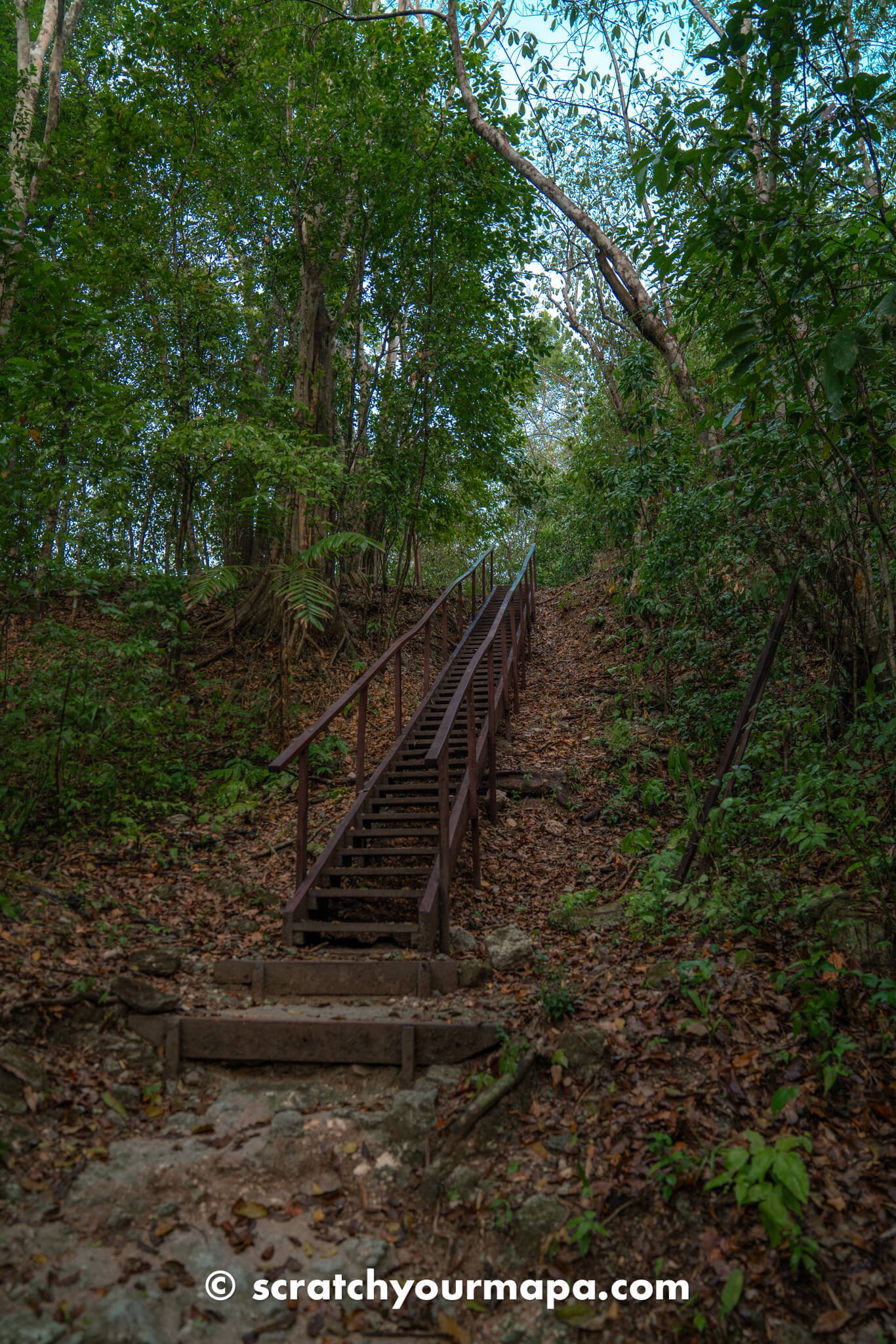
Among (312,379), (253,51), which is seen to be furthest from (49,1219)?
(253,51)

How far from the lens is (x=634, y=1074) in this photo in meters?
3.12

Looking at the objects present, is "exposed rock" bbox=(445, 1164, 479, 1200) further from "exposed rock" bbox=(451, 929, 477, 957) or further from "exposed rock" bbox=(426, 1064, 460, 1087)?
"exposed rock" bbox=(451, 929, 477, 957)

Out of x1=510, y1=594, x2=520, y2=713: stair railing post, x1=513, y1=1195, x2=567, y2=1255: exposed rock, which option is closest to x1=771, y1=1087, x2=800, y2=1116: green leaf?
x1=513, y1=1195, x2=567, y2=1255: exposed rock

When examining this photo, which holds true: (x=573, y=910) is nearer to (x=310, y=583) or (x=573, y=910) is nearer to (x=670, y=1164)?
(x=670, y=1164)

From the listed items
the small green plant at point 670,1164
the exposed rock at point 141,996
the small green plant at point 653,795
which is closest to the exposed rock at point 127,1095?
the exposed rock at point 141,996

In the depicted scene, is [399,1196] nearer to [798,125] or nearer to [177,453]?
[798,125]

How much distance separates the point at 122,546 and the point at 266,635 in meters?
3.05

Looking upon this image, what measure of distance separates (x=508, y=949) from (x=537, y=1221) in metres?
1.74

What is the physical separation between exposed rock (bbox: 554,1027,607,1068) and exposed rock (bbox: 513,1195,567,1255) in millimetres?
607

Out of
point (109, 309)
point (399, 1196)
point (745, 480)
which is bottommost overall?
point (399, 1196)

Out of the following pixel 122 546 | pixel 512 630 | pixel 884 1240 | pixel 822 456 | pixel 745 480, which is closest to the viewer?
pixel 884 1240

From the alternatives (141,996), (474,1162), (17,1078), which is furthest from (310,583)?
(474,1162)

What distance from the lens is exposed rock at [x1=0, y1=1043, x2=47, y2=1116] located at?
2900 mm

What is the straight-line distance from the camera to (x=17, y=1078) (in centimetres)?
299
